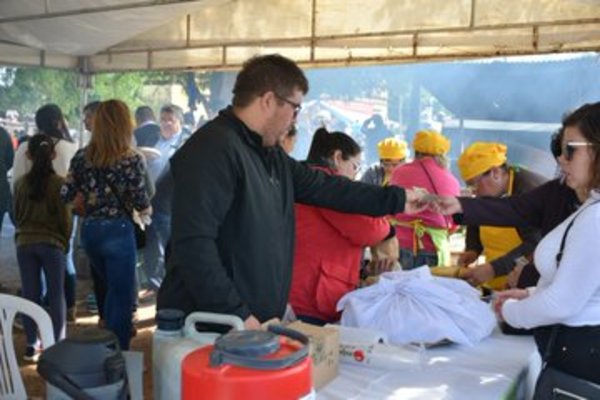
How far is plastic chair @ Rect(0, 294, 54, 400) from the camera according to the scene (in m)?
1.99

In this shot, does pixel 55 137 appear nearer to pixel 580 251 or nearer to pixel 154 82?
pixel 154 82

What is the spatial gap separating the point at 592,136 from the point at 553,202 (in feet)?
2.08

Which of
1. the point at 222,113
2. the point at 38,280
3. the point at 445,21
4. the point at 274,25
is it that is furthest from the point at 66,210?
the point at 445,21

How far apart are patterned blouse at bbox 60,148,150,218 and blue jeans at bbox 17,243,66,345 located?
2.09 ft

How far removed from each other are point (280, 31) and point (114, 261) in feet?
7.48

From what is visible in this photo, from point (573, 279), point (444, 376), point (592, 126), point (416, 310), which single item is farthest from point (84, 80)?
point (573, 279)

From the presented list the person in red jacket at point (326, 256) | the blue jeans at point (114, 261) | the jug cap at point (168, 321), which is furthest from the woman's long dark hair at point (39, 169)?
the jug cap at point (168, 321)

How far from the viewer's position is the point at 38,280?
4.19m

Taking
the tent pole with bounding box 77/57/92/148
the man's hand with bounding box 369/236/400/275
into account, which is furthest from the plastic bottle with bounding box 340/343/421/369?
the tent pole with bounding box 77/57/92/148

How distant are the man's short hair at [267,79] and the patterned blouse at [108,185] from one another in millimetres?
1787

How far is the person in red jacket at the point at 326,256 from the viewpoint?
2.23m

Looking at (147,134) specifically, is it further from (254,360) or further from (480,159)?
(254,360)

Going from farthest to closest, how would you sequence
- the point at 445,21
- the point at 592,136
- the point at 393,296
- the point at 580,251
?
the point at 445,21
the point at 393,296
the point at 592,136
the point at 580,251

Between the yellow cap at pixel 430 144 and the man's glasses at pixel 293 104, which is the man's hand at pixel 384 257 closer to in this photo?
the man's glasses at pixel 293 104
